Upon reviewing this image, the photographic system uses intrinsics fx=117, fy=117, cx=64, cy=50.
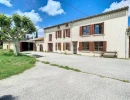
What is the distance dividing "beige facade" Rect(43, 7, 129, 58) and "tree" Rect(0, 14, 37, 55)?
7.09 m

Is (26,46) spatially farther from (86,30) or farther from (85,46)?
(86,30)

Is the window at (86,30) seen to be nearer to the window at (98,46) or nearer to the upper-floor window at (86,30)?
the upper-floor window at (86,30)

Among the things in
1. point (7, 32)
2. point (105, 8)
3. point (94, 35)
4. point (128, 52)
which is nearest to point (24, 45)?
point (7, 32)

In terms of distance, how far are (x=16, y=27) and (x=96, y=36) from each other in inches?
446

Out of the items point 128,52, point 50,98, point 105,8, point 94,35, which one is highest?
point 105,8

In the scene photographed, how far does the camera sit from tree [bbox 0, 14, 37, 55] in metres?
15.2

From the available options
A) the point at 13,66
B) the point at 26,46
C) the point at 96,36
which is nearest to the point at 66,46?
the point at 96,36

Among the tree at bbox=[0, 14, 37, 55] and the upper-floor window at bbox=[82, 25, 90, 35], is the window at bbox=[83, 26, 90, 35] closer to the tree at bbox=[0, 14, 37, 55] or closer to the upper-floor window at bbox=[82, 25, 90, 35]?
the upper-floor window at bbox=[82, 25, 90, 35]

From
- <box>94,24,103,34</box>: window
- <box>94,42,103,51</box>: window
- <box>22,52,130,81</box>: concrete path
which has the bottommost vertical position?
<box>22,52,130,81</box>: concrete path

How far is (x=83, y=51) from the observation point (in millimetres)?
18547

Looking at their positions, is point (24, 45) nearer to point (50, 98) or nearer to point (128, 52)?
point (128, 52)

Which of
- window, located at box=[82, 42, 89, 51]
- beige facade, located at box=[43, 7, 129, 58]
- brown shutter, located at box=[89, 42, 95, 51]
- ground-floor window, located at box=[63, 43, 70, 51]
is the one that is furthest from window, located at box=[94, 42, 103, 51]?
ground-floor window, located at box=[63, 43, 70, 51]

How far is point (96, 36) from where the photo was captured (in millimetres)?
16734

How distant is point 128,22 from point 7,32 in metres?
15.9
